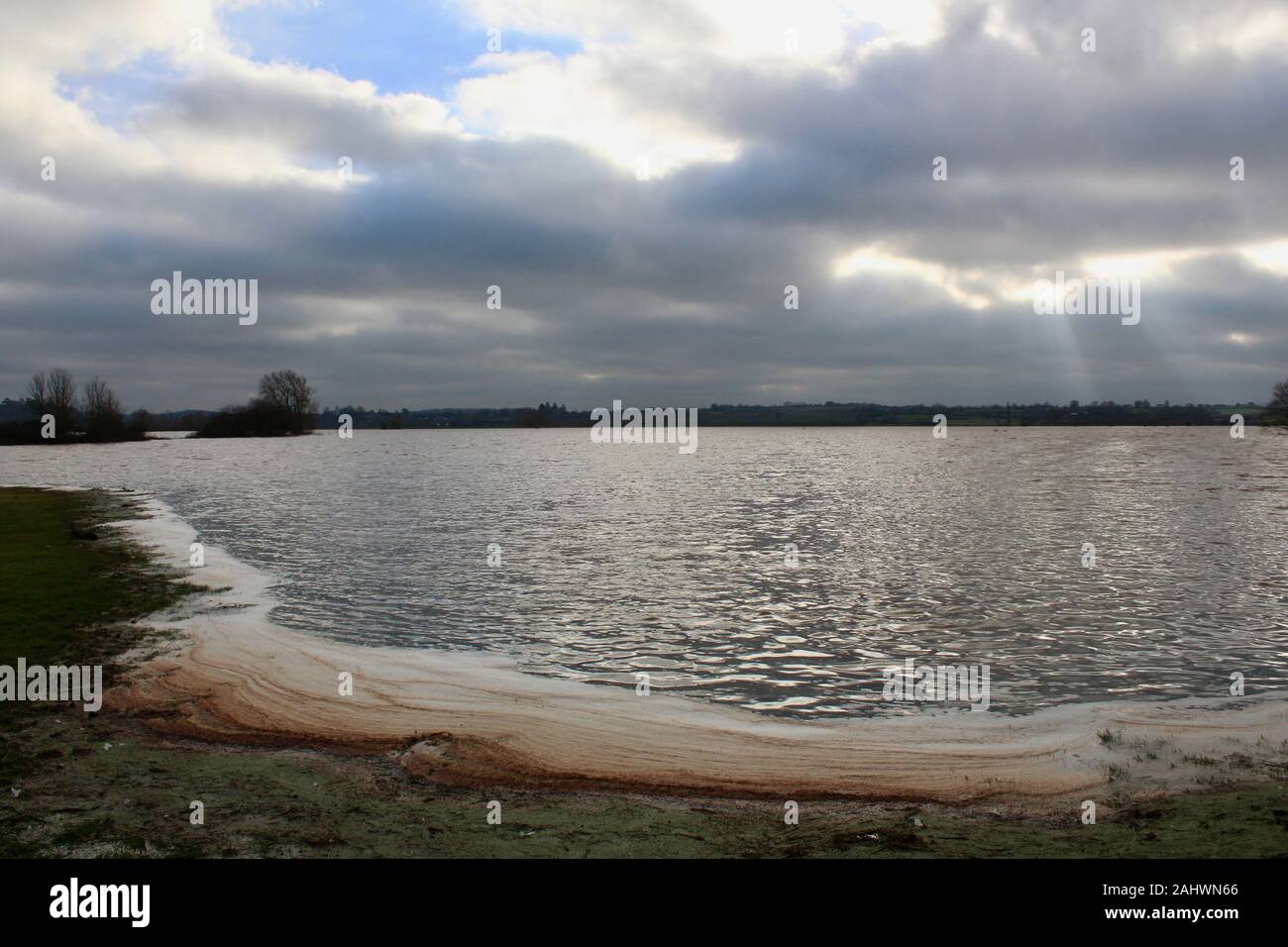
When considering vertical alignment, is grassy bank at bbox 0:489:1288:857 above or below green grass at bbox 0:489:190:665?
below

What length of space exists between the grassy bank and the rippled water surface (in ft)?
13.2

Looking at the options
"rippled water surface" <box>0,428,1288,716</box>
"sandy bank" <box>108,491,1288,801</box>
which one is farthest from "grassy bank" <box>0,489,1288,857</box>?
"rippled water surface" <box>0,428,1288,716</box>

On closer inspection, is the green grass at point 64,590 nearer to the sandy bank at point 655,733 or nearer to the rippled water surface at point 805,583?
the sandy bank at point 655,733

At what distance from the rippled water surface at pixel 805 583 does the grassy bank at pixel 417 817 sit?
13.2ft

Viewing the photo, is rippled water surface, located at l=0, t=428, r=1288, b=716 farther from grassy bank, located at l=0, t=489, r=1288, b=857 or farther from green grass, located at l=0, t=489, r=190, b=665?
grassy bank, located at l=0, t=489, r=1288, b=857

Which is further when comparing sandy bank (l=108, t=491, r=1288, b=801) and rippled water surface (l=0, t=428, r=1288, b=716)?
rippled water surface (l=0, t=428, r=1288, b=716)

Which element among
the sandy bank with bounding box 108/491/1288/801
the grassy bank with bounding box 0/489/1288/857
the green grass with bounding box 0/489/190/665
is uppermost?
the green grass with bounding box 0/489/190/665

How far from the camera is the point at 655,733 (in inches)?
464

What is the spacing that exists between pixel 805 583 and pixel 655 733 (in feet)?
38.1

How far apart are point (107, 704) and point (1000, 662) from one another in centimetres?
1345

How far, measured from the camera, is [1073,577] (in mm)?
23516

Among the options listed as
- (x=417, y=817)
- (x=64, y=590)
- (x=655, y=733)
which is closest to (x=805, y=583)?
(x=655, y=733)

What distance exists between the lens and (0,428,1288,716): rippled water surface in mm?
15203
